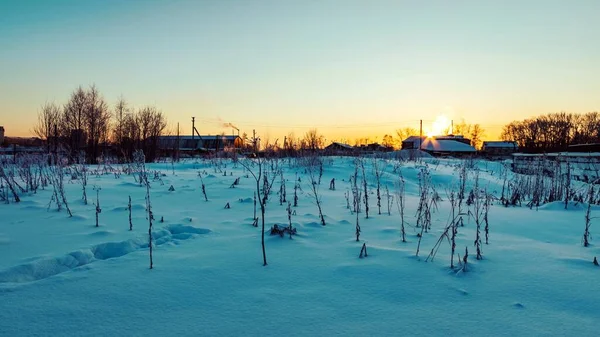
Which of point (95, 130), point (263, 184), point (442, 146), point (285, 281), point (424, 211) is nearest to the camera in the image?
point (285, 281)

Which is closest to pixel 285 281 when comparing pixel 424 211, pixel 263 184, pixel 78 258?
pixel 78 258

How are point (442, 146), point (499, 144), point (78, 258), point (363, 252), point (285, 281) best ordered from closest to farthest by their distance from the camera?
point (285, 281)
point (78, 258)
point (363, 252)
point (442, 146)
point (499, 144)

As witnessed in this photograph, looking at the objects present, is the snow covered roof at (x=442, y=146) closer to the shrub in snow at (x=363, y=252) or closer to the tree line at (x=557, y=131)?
the tree line at (x=557, y=131)

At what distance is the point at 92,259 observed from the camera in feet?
9.02

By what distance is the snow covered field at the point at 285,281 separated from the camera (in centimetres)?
176

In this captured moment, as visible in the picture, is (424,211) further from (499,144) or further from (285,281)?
(499,144)

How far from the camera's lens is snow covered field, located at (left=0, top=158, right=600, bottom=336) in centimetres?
176

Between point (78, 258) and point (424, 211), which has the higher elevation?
point (424, 211)

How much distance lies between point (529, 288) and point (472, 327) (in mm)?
708

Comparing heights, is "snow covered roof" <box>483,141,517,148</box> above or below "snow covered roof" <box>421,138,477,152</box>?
above

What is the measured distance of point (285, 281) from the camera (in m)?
2.31

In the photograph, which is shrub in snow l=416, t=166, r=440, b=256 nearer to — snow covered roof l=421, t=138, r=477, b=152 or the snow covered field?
the snow covered field

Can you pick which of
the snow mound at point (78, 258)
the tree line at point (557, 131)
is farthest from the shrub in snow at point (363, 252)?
the tree line at point (557, 131)

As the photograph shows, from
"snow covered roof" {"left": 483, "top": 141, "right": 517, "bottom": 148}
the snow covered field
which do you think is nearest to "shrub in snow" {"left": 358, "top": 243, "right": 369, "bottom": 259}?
the snow covered field
